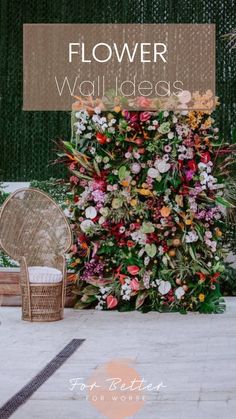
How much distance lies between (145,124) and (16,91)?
8.37ft

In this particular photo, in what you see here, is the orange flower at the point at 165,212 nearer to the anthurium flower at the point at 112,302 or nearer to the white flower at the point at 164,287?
the white flower at the point at 164,287

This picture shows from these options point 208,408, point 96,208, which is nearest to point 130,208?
point 96,208

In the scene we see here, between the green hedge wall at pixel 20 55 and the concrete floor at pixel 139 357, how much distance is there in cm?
209

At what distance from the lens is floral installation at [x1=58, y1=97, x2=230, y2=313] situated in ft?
21.0

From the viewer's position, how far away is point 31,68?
8.65 m

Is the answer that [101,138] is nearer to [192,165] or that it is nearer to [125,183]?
[125,183]

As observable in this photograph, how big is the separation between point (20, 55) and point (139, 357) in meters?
4.59

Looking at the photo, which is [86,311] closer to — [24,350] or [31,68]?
[24,350]

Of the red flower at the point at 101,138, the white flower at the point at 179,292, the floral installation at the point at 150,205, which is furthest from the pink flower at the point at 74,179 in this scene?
the white flower at the point at 179,292

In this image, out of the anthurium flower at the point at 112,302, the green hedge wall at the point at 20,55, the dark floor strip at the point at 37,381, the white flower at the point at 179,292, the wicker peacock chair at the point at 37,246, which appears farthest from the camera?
the green hedge wall at the point at 20,55

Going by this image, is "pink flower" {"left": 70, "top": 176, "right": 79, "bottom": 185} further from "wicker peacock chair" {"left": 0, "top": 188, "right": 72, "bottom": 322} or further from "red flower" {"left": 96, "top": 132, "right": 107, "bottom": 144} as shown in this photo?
"red flower" {"left": 96, "top": 132, "right": 107, "bottom": 144}

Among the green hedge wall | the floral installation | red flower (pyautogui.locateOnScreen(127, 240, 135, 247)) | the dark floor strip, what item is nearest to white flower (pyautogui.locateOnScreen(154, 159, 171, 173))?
the floral installation
